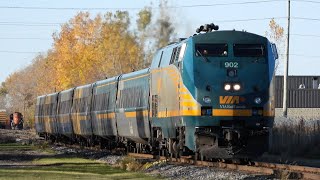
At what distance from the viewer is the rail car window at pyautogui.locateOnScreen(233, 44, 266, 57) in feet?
73.8

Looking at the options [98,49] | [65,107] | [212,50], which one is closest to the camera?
[212,50]

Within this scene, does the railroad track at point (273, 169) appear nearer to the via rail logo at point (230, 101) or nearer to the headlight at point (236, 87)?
the via rail logo at point (230, 101)

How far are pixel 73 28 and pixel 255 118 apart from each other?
80072mm

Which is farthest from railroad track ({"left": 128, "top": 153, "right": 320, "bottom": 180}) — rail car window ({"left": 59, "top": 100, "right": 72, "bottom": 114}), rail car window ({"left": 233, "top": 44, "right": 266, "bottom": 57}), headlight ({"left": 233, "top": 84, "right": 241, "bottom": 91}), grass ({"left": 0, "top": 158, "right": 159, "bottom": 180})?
rail car window ({"left": 59, "top": 100, "right": 72, "bottom": 114})

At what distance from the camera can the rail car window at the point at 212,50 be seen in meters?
22.4

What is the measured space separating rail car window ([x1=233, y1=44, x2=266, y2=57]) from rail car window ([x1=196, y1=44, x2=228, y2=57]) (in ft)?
1.05

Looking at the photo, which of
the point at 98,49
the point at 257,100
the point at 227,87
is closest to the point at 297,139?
the point at 257,100

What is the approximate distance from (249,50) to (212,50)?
108 centimetres

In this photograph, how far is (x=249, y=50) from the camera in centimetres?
2255

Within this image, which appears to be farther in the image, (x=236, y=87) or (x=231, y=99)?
(x=236, y=87)

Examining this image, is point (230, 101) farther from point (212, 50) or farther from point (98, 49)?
point (98, 49)

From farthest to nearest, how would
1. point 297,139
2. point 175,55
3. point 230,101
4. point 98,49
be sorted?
1. point 98,49
2. point 297,139
3. point 175,55
4. point 230,101

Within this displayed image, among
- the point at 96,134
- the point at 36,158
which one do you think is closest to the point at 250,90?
the point at 36,158

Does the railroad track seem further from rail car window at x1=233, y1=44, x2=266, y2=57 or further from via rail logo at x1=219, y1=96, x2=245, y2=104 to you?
rail car window at x1=233, y1=44, x2=266, y2=57
